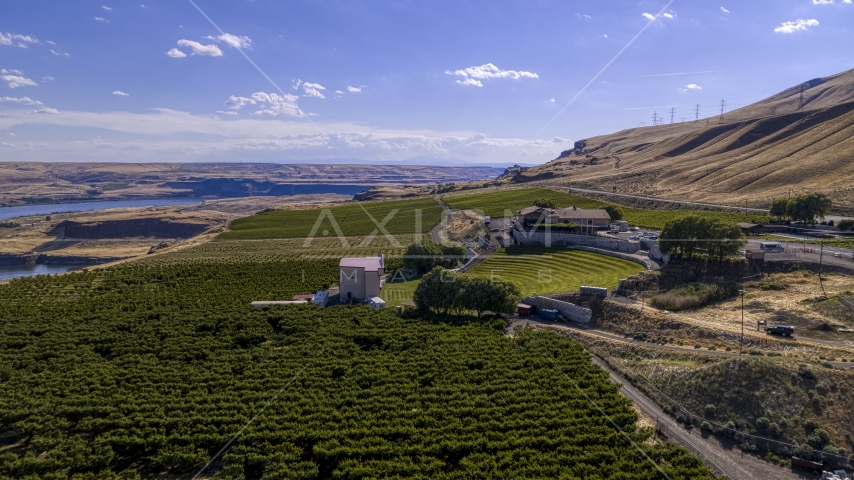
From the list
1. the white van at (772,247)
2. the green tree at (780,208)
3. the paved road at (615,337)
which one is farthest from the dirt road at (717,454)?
the green tree at (780,208)

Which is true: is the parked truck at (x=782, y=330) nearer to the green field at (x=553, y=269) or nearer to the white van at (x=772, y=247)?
the green field at (x=553, y=269)

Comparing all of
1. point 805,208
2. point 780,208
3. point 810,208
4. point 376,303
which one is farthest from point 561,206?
point 376,303

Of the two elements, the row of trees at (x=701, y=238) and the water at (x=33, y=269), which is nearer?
the row of trees at (x=701, y=238)

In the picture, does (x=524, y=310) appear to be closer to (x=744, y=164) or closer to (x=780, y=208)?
(x=780, y=208)

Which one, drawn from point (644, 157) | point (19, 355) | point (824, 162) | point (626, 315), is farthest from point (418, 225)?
point (644, 157)

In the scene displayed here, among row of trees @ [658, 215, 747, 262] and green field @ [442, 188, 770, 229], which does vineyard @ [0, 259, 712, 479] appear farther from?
green field @ [442, 188, 770, 229]

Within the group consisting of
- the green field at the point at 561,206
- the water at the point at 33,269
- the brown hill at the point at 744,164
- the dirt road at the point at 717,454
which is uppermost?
the brown hill at the point at 744,164
